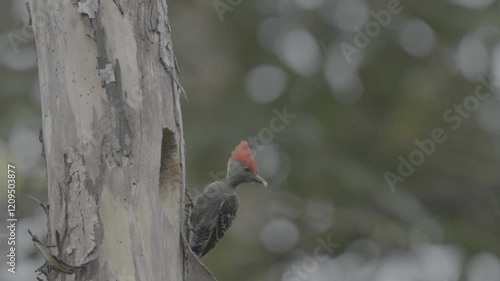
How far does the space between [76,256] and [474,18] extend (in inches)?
372

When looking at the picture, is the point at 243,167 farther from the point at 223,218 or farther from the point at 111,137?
the point at 111,137

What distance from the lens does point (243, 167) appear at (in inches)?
264

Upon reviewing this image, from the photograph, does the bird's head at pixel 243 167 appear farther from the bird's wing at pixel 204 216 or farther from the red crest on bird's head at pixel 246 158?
the bird's wing at pixel 204 216

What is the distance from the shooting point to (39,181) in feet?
39.4

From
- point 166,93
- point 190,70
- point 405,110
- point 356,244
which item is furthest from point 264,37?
point 166,93

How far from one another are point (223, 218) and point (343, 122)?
7.32 meters

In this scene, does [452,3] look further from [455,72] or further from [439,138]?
[439,138]

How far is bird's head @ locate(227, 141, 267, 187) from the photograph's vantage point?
22.0 feet

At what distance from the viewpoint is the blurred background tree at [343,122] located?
1325 cm

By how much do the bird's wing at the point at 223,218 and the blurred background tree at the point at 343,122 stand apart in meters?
5.90

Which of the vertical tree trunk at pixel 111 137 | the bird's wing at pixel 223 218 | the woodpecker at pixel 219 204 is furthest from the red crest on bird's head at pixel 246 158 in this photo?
the vertical tree trunk at pixel 111 137

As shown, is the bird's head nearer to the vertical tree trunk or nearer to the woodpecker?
the woodpecker

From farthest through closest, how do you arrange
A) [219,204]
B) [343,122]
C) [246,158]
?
1. [343,122]
2. [219,204]
3. [246,158]

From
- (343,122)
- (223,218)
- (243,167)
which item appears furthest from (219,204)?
(343,122)
